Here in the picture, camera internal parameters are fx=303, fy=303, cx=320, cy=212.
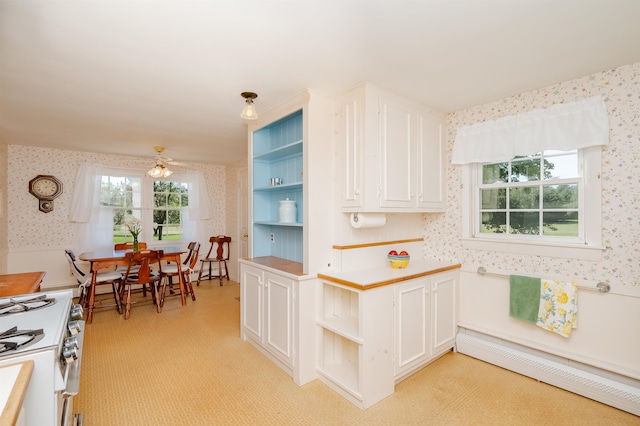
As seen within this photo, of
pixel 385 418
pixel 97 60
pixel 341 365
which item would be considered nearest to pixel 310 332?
pixel 341 365

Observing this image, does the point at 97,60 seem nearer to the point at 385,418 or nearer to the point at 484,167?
the point at 385,418

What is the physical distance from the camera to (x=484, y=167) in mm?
2883

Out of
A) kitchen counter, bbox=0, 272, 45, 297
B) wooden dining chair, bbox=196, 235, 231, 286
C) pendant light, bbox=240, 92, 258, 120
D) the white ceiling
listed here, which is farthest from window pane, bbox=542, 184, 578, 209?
wooden dining chair, bbox=196, 235, 231, 286

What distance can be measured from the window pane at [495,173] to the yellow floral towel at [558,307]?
940mm

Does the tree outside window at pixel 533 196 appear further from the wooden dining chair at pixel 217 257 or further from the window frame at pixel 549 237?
the wooden dining chair at pixel 217 257

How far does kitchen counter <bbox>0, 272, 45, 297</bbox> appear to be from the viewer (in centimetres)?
203

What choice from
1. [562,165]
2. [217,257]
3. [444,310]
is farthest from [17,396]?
[217,257]

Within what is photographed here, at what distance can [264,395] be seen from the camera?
2.22m

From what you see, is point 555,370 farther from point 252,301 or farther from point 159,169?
point 159,169

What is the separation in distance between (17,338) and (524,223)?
329cm

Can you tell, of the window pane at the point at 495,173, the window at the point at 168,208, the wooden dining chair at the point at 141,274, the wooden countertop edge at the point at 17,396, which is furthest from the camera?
the window at the point at 168,208

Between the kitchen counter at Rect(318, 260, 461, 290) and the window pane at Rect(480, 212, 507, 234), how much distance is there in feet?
1.40

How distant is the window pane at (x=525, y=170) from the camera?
2535 mm

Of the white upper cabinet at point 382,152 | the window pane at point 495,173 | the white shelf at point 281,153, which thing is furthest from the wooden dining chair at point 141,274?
the window pane at point 495,173
